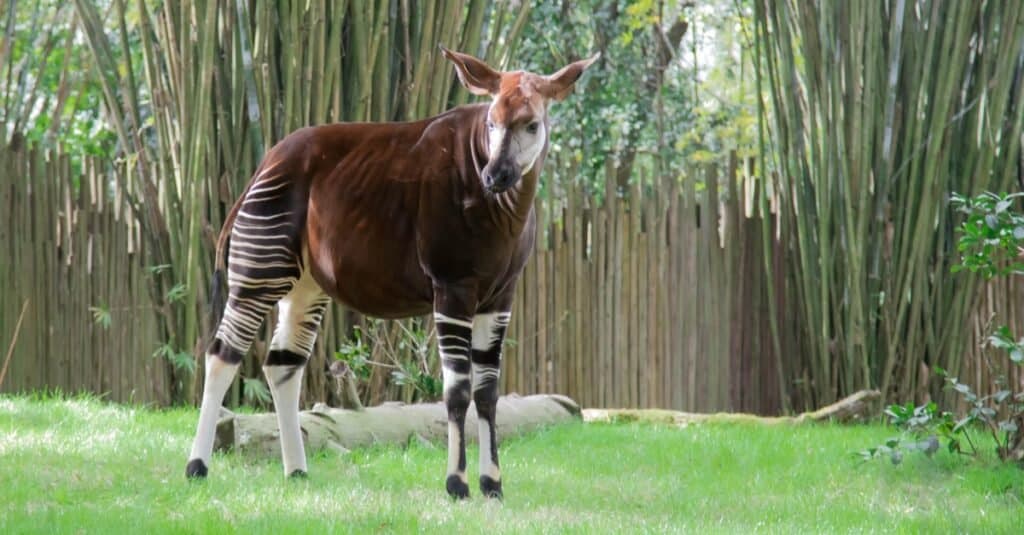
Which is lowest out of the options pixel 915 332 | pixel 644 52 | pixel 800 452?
pixel 800 452

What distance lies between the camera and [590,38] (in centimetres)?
1034

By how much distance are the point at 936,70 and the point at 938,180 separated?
0.48 m

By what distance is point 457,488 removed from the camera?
3.63 meters

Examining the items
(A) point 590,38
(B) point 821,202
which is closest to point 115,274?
(B) point 821,202

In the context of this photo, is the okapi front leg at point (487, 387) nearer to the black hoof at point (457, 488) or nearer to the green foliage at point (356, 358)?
the black hoof at point (457, 488)

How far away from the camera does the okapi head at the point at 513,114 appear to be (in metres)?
3.33

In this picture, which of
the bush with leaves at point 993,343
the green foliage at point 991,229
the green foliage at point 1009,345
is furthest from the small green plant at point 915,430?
the green foliage at point 991,229

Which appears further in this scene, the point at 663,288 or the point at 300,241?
the point at 663,288

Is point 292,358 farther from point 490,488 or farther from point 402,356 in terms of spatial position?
point 402,356

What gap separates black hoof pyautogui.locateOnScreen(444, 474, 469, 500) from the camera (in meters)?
3.62

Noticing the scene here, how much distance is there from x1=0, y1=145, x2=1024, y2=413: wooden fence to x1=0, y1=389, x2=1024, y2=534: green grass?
0.95 metres

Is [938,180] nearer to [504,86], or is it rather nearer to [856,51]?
[856,51]

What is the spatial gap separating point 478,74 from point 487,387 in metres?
0.87

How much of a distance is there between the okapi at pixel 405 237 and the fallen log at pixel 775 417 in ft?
6.97
